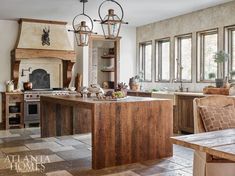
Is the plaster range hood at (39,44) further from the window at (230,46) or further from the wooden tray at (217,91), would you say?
the window at (230,46)

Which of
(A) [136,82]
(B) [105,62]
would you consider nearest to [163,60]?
(A) [136,82]

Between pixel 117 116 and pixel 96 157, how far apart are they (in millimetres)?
588

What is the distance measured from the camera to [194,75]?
6730 millimetres

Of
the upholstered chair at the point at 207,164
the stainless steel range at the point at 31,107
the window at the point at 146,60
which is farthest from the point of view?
the window at the point at 146,60

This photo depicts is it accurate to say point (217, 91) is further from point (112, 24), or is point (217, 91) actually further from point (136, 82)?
point (136, 82)

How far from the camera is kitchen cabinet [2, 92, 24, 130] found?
7098 mm

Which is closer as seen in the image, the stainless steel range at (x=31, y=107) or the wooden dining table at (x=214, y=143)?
the wooden dining table at (x=214, y=143)

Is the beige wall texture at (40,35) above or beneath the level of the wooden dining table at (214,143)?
above

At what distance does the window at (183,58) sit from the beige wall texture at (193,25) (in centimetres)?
14

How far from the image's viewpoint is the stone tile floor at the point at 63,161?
3.69m

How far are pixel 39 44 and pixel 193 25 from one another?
12.3 ft

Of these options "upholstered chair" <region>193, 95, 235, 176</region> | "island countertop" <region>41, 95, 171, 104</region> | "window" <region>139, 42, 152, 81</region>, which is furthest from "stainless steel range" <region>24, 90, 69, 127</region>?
"upholstered chair" <region>193, 95, 235, 176</region>

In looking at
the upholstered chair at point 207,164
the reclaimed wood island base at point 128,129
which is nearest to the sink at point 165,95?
the reclaimed wood island base at point 128,129

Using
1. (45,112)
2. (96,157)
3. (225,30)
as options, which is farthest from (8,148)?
(225,30)
